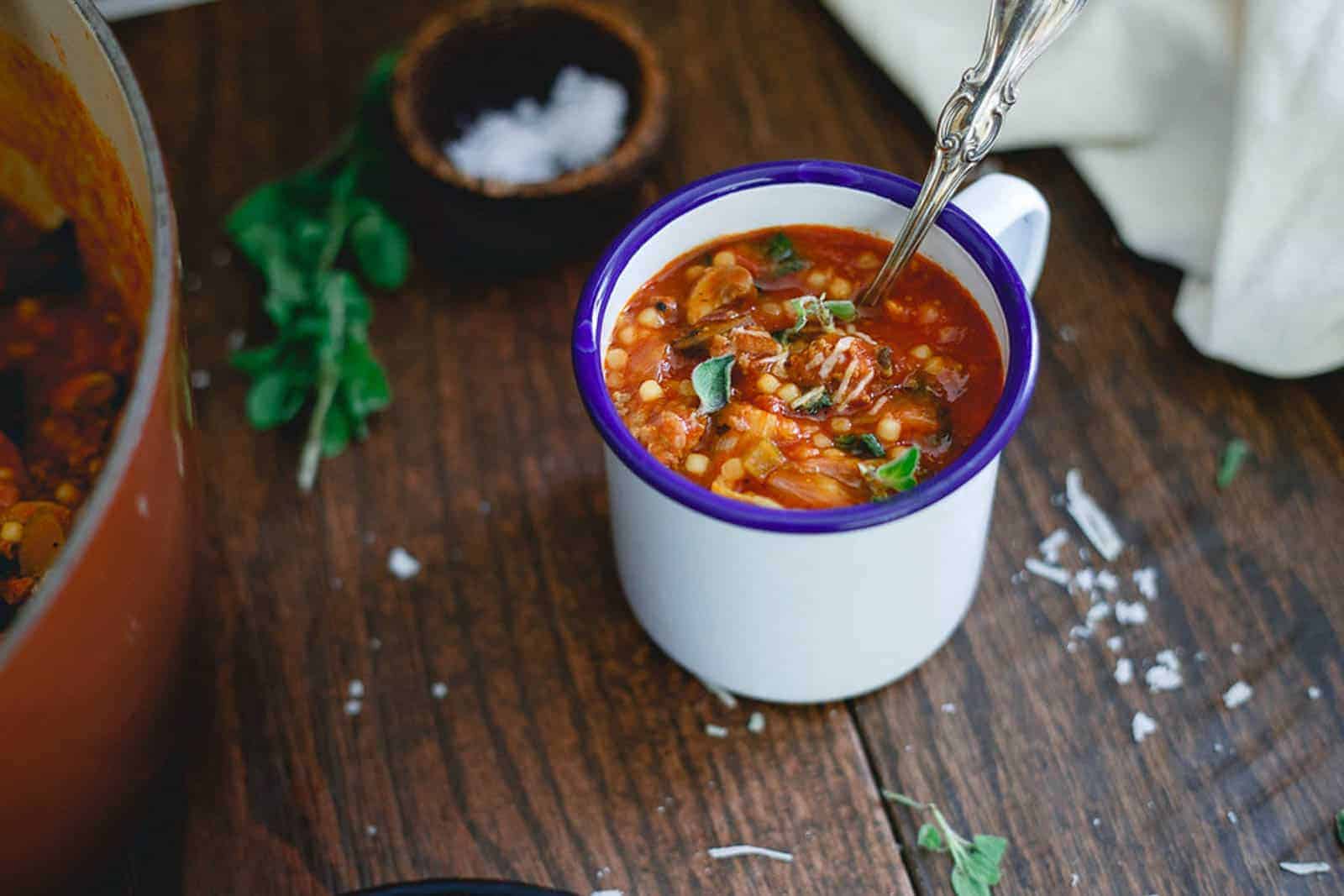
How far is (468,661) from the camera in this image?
1.26m

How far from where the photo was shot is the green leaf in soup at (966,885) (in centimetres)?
111

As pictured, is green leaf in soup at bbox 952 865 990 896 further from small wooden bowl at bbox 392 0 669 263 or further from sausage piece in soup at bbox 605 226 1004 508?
small wooden bowl at bbox 392 0 669 263

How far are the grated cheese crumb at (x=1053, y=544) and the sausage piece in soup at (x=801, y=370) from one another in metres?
0.30

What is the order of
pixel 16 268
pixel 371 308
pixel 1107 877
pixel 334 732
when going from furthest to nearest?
1. pixel 371 308
2. pixel 16 268
3. pixel 334 732
4. pixel 1107 877

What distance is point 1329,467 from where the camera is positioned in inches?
52.6

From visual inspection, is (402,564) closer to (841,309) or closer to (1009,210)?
(841,309)

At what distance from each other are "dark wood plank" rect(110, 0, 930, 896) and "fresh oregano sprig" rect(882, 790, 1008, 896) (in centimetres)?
4

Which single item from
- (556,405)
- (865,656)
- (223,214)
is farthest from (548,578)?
(223,214)

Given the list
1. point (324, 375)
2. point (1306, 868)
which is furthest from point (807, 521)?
point (324, 375)

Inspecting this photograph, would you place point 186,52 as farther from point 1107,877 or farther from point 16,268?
point 1107,877

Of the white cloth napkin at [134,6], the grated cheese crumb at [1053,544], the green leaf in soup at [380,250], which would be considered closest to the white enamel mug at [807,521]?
the grated cheese crumb at [1053,544]

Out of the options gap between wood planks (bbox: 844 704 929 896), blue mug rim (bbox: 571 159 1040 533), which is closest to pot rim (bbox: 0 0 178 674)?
blue mug rim (bbox: 571 159 1040 533)

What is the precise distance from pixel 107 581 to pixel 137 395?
12cm

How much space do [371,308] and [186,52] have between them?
520 mm
